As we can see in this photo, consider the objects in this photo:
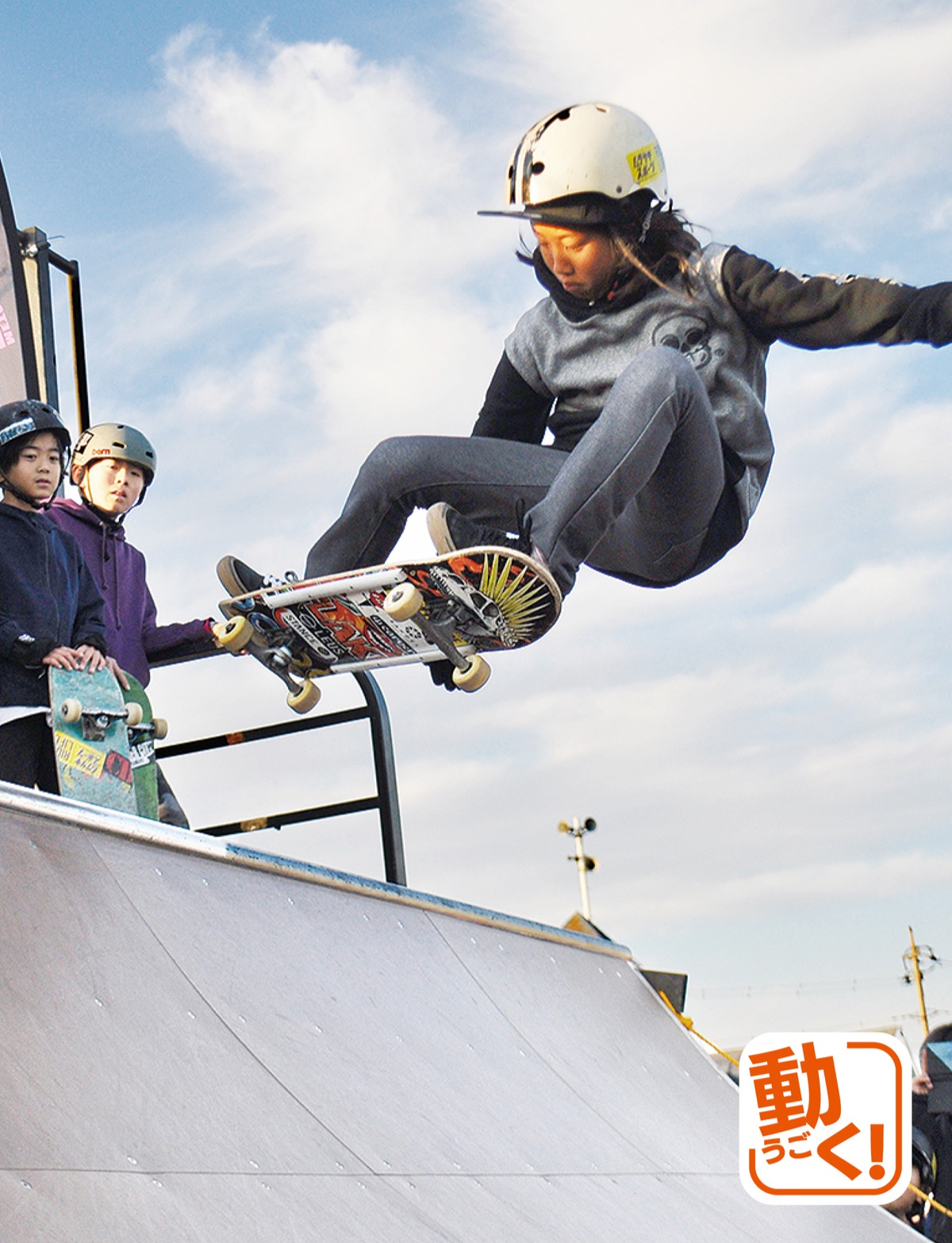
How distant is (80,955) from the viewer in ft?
9.74

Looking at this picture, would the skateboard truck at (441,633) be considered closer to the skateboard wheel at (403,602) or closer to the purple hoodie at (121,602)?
the skateboard wheel at (403,602)

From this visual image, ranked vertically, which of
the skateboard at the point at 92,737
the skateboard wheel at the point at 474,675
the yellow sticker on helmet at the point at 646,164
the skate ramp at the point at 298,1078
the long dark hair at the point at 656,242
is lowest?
the skate ramp at the point at 298,1078

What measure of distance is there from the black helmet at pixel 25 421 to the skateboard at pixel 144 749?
1008mm

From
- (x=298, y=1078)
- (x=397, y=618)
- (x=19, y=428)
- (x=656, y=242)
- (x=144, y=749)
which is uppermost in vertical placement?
(x=656, y=242)

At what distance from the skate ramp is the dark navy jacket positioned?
1.32 m

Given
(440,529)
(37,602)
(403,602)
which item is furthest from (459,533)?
(37,602)

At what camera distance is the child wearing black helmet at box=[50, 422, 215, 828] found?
5906mm

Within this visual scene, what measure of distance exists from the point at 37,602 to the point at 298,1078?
2.61m

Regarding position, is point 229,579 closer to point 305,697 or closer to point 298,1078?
point 305,697

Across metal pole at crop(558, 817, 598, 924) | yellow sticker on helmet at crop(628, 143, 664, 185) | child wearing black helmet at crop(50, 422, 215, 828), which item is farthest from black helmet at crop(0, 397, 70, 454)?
metal pole at crop(558, 817, 598, 924)

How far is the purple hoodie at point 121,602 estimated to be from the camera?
232 inches

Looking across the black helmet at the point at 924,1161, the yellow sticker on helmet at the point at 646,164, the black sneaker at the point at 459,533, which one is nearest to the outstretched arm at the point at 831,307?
the yellow sticker on helmet at the point at 646,164

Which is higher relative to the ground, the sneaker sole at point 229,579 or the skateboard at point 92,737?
the sneaker sole at point 229,579

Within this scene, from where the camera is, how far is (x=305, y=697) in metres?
5.43
